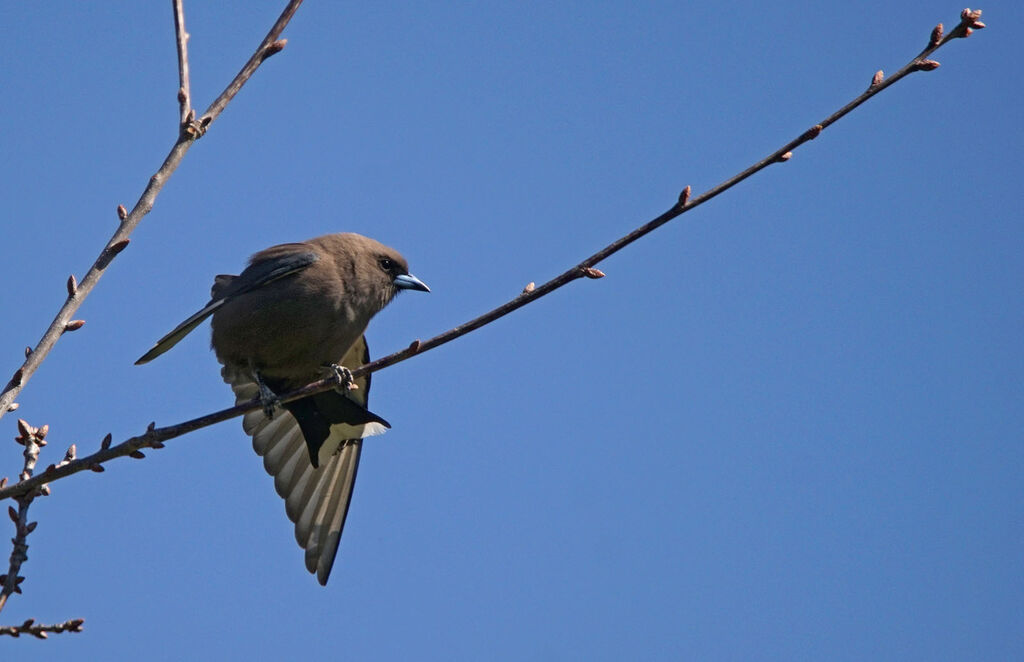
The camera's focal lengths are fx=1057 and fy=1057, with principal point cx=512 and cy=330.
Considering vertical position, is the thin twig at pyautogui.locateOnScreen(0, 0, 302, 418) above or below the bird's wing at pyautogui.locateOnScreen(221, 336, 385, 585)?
below

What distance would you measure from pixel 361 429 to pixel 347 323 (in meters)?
0.70

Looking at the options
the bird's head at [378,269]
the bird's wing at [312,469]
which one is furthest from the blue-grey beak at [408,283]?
the bird's wing at [312,469]

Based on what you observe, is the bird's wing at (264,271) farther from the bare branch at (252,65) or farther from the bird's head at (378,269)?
the bare branch at (252,65)

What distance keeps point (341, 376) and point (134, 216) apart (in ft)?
6.33

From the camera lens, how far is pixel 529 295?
12.0 ft

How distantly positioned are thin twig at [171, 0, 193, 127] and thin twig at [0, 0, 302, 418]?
0.07 metres

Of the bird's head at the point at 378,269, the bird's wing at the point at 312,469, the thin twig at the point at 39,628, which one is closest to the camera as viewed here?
the thin twig at the point at 39,628

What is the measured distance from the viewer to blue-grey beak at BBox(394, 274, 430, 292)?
24.8ft

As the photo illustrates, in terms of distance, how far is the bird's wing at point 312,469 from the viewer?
7.34 metres

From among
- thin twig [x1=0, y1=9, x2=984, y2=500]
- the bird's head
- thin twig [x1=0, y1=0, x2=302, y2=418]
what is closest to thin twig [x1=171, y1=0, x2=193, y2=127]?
thin twig [x1=0, y1=0, x2=302, y2=418]

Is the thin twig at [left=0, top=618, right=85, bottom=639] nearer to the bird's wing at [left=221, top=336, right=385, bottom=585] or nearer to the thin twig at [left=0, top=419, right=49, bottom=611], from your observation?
the thin twig at [left=0, top=419, right=49, bottom=611]

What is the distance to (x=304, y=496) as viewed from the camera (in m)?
7.73

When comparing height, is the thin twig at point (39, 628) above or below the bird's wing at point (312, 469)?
below

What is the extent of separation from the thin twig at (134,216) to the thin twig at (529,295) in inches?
19.2
